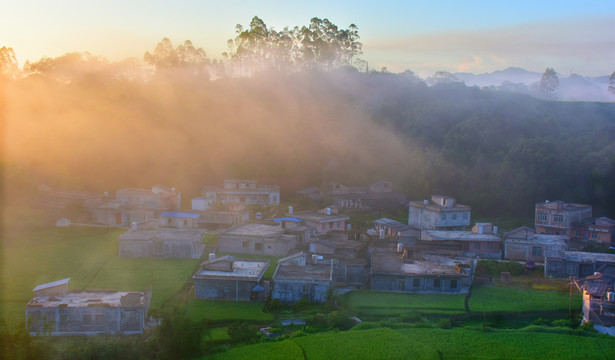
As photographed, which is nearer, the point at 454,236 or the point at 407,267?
the point at 407,267

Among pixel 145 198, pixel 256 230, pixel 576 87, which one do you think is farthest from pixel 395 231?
pixel 576 87

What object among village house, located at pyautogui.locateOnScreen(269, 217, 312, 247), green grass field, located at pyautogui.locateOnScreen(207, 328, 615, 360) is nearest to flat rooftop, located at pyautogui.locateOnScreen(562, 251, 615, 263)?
green grass field, located at pyautogui.locateOnScreen(207, 328, 615, 360)

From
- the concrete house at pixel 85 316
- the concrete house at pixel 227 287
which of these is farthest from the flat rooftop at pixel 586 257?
the concrete house at pixel 85 316

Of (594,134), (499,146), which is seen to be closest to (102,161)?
(499,146)

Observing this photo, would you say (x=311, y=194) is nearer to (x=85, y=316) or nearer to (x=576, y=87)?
(x=85, y=316)

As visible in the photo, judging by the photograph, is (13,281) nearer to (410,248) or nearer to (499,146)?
(410,248)
